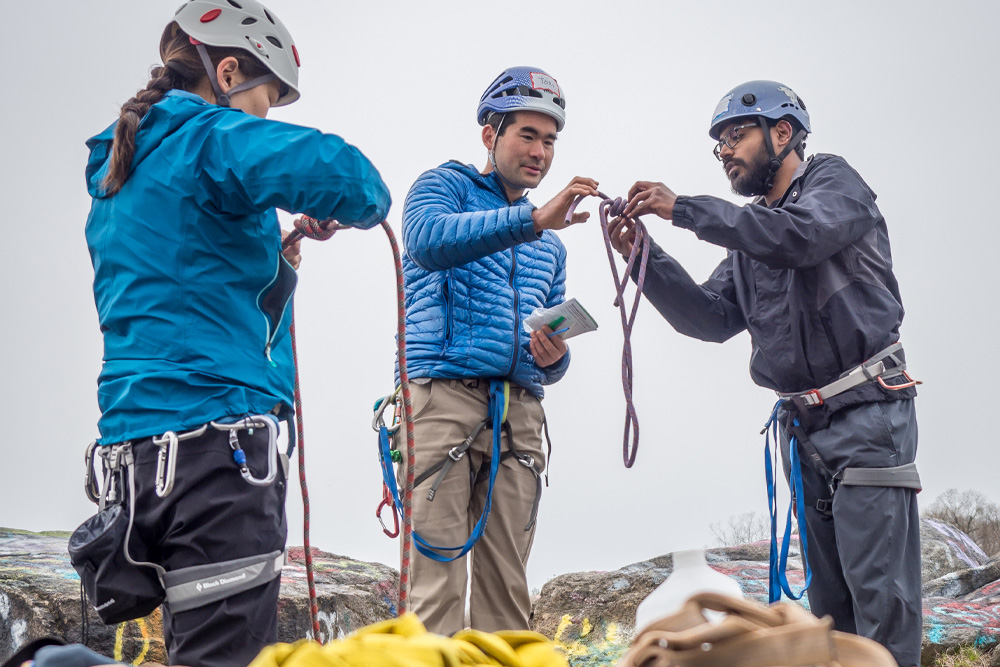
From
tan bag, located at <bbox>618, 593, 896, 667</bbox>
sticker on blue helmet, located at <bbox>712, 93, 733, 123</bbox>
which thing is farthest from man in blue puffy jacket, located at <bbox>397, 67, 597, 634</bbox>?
tan bag, located at <bbox>618, 593, 896, 667</bbox>

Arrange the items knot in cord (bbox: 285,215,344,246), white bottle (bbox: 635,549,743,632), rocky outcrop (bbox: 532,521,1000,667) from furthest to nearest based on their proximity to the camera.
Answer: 1. rocky outcrop (bbox: 532,521,1000,667)
2. knot in cord (bbox: 285,215,344,246)
3. white bottle (bbox: 635,549,743,632)

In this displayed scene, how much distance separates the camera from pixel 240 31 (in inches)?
104

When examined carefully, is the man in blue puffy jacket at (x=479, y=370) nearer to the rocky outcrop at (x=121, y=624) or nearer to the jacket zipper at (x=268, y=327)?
the jacket zipper at (x=268, y=327)

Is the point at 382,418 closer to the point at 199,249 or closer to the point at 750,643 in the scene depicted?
the point at 199,249

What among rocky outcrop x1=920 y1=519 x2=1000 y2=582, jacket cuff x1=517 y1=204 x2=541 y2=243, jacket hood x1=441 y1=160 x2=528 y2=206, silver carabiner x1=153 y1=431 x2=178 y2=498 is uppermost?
jacket hood x1=441 y1=160 x2=528 y2=206

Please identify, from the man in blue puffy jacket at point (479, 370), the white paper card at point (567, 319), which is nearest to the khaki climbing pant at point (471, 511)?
the man in blue puffy jacket at point (479, 370)

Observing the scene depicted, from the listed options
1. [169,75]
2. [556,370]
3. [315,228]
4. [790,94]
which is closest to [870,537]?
[556,370]

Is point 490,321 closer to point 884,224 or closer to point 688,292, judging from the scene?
point 688,292

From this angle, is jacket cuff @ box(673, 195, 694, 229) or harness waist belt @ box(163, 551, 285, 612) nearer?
harness waist belt @ box(163, 551, 285, 612)

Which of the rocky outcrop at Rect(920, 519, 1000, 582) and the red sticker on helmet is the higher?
the red sticker on helmet

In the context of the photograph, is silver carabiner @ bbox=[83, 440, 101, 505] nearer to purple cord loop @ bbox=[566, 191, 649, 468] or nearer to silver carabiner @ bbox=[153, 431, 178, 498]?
silver carabiner @ bbox=[153, 431, 178, 498]

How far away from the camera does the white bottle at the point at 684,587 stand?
1309mm

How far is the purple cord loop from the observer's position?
11.4ft

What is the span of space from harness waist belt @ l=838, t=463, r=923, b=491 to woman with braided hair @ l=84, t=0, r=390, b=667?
2307 mm
